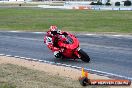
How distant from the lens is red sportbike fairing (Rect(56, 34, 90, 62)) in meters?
15.4

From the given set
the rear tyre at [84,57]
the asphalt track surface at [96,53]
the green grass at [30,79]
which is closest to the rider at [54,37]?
the asphalt track surface at [96,53]

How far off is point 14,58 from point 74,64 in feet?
9.34

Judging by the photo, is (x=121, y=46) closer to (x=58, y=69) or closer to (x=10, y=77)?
(x=58, y=69)

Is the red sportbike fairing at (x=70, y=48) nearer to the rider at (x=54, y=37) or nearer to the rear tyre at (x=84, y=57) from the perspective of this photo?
the rear tyre at (x=84, y=57)

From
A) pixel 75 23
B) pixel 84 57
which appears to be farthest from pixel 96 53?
pixel 75 23

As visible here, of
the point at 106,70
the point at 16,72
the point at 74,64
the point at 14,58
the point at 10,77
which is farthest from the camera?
the point at 14,58

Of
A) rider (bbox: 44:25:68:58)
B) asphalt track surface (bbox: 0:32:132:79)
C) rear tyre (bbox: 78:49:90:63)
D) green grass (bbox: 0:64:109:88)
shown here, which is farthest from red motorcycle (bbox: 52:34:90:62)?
green grass (bbox: 0:64:109:88)

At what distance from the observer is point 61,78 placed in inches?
468

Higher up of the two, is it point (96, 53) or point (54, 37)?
point (54, 37)

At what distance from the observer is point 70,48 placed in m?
15.3

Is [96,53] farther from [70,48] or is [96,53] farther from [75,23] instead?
Answer: [75,23]

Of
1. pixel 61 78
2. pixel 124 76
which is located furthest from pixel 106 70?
pixel 61 78

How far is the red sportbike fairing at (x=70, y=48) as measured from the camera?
15359 mm

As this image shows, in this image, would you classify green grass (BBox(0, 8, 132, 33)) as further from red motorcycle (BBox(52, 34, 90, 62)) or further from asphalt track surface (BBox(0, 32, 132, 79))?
red motorcycle (BBox(52, 34, 90, 62))
